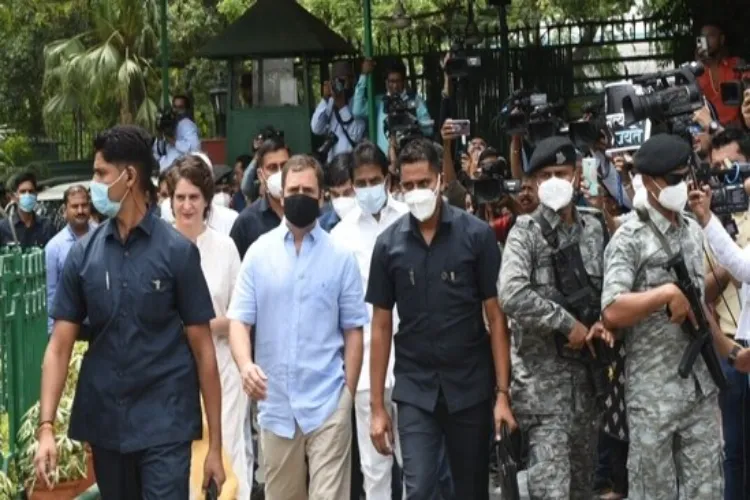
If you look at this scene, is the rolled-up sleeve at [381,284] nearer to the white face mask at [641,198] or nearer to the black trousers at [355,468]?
the black trousers at [355,468]

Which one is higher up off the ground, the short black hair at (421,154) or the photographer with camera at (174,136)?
the photographer with camera at (174,136)

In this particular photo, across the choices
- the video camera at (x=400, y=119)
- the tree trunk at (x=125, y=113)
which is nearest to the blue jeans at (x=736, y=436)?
the video camera at (x=400, y=119)

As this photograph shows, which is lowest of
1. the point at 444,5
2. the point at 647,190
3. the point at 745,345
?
the point at 745,345

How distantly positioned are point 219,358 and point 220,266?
1.65 feet

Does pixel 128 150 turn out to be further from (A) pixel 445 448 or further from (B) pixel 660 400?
(B) pixel 660 400

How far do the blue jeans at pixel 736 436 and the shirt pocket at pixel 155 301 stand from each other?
3667mm

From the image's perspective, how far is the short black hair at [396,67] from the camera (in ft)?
53.9

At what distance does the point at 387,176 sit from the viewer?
1030 cm

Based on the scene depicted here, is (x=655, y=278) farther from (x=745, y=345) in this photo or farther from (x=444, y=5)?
(x=444, y=5)

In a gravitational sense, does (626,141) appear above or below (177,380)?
above

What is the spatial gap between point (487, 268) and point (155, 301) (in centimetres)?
217

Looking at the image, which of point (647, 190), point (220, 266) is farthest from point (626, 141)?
point (220, 266)

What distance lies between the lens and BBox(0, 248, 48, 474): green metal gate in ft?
31.3

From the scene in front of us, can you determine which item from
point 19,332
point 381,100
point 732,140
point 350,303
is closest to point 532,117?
point 732,140
